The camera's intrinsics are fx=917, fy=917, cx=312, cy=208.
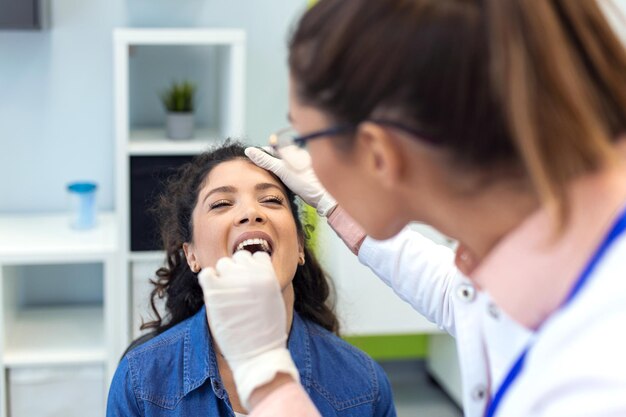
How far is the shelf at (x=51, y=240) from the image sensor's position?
101 inches

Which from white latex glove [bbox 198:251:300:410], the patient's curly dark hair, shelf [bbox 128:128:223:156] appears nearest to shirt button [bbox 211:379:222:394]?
the patient's curly dark hair

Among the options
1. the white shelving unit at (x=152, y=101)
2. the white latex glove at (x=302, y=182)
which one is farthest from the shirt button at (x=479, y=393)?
the white shelving unit at (x=152, y=101)

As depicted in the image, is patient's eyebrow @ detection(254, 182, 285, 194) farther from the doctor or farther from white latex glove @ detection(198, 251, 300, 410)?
the doctor

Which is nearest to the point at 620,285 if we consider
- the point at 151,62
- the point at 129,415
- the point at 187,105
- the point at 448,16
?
the point at 448,16

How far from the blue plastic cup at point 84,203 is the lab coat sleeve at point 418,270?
1495mm

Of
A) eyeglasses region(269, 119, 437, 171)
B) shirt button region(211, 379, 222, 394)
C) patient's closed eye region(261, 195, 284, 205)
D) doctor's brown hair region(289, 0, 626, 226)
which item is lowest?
shirt button region(211, 379, 222, 394)

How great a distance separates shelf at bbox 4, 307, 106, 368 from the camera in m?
2.62

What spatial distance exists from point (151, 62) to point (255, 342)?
2.00m

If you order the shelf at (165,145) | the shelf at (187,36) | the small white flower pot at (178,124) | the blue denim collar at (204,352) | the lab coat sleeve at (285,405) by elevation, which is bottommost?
the blue denim collar at (204,352)

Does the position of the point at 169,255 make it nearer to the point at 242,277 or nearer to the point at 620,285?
the point at 242,277

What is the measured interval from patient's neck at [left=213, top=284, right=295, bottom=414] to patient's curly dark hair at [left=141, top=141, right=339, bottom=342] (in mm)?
126

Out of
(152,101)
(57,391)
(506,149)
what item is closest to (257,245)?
(506,149)

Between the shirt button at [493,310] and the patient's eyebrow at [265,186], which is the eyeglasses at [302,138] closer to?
the shirt button at [493,310]

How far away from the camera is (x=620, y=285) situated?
79cm
